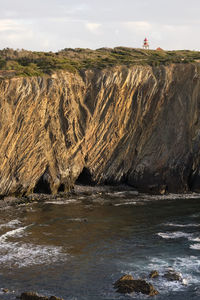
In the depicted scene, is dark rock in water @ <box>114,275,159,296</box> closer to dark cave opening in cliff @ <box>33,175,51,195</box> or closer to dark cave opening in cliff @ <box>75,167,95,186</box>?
dark cave opening in cliff @ <box>33,175,51,195</box>

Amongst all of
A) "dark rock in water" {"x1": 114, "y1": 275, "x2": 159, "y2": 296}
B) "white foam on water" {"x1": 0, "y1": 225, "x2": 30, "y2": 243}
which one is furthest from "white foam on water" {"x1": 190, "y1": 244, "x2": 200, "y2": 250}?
"white foam on water" {"x1": 0, "y1": 225, "x2": 30, "y2": 243}

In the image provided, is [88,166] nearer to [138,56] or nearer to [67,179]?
[67,179]

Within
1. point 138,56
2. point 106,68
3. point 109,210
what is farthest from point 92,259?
point 138,56

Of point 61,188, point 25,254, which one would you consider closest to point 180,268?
point 25,254

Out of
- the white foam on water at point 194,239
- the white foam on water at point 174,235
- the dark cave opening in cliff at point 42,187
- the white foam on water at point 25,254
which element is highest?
the dark cave opening in cliff at point 42,187

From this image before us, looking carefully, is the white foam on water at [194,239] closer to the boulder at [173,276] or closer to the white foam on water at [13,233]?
the boulder at [173,276]

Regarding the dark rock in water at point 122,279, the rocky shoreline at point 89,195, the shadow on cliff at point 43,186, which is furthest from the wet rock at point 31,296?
the shadow on cliff at point 43,186
